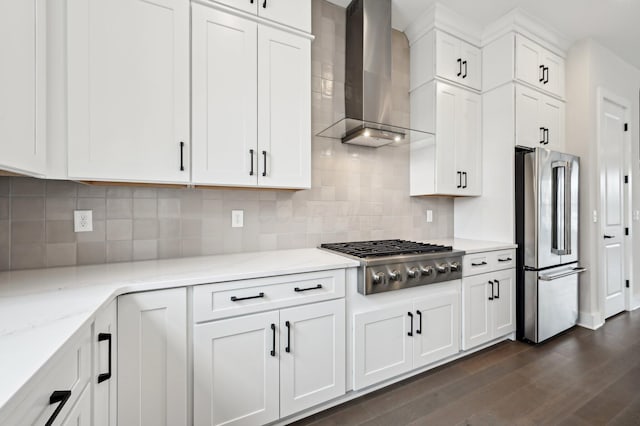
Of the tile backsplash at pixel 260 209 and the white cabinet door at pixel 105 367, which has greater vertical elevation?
the tile backsplash at pixel 260 209

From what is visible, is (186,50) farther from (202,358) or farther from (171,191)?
(202,358)

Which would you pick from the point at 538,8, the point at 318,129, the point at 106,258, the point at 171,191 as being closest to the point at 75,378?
the point at 106,258

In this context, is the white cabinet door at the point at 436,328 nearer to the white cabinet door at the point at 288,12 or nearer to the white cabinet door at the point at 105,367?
the white cabinet door at the point at 105,367

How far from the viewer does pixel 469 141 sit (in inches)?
113

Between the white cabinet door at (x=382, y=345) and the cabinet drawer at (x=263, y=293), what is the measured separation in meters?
0.30

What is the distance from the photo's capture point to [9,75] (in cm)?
101

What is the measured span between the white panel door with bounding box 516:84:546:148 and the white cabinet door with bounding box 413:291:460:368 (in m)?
1.69

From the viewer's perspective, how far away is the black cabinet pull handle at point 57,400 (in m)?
0.70

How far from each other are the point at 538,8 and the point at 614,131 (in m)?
1.82

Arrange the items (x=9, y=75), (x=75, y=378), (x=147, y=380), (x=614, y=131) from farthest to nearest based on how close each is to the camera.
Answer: (x=614, y=131), (x=147, y=380), (x=9, y=75), (x=75, y=378)

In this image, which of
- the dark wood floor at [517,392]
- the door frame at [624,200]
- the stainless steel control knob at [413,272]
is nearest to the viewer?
the dark wood floor at [517,392]

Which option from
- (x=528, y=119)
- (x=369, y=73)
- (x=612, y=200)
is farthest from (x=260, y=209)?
(x=612, y=200)

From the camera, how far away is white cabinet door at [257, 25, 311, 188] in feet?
6.00

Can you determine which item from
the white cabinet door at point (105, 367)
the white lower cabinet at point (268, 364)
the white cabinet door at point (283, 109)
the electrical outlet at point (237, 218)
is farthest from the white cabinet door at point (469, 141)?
the white cabinet door at point (105, 367)
